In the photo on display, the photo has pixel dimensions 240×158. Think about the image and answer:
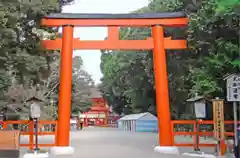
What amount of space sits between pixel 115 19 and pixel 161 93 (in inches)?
137

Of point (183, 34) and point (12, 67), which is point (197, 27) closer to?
point (183, 34)

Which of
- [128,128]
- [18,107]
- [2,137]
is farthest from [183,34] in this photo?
[128,128]

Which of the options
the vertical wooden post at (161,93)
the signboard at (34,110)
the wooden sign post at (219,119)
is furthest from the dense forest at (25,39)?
the wooden sign post at (219,119)

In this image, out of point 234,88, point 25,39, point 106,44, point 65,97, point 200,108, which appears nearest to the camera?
point 234,88

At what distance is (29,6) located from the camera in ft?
52.3

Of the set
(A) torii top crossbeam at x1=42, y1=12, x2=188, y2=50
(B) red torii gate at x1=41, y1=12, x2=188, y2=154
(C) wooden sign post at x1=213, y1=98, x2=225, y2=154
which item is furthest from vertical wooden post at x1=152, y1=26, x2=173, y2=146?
(C) wooden sign post at x1=213, y1=98, x2=225, y2=154

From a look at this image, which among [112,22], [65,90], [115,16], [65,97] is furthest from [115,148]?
[115,16]

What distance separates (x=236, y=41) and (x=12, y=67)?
29.1 feet

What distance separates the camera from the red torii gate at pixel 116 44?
15633 mm

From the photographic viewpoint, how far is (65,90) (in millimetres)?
15648

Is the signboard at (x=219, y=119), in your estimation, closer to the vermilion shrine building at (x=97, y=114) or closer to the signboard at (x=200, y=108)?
the signboard at (x=200, y=108)

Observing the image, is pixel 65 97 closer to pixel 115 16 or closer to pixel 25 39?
pixel 25 39

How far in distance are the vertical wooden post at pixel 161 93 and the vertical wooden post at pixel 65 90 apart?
3.35m

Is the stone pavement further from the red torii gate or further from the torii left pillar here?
the red torii gate
